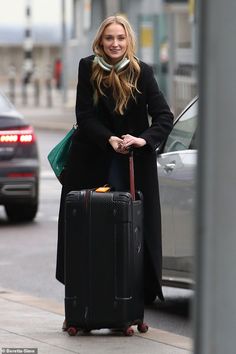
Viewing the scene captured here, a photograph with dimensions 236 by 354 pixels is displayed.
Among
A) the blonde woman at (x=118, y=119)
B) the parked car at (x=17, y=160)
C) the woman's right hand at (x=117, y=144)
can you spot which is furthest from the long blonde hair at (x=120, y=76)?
the parked car at (x=17, y=160)

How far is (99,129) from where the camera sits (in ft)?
22.7

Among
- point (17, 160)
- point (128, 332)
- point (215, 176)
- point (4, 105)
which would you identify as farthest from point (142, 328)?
point (4, 105)

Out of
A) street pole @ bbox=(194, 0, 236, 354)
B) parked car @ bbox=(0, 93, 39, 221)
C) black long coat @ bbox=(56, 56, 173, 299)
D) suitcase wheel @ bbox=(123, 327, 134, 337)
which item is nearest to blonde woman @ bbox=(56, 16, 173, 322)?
black long coat @ bbox=(56, 56, 173, 299)

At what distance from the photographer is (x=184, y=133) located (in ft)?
27.9

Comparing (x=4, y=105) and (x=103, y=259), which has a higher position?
(x=103, y=259)

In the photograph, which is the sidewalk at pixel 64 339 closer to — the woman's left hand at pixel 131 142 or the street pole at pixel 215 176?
the woman's left hand at pixel 131 142

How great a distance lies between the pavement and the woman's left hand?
1.02m

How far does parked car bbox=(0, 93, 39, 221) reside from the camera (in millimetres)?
13188

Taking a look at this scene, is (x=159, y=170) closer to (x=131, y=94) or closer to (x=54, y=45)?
(x=131, y=94)

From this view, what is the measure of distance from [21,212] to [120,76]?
22.9 feet

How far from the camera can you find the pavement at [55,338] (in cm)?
656

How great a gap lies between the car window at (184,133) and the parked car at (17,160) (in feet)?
15.6

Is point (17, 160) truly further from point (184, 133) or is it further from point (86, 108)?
point (86, 108)

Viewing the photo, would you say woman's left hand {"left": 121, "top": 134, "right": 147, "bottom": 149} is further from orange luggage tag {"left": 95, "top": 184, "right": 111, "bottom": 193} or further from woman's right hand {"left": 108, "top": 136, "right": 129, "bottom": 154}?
orange luggage tag {"left": 95, "top": 184, "right": 111, "bottom": 193}
